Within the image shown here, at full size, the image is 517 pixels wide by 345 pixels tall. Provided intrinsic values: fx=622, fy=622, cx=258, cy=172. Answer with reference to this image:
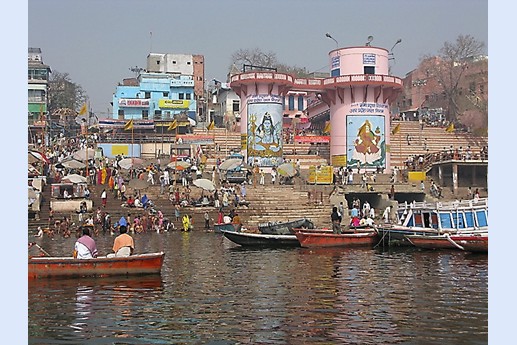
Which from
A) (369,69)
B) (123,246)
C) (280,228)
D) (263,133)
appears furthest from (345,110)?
(123,246)

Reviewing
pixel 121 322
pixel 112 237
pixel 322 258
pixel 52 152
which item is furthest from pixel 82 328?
pixel 52 152

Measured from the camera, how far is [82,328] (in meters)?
9.28

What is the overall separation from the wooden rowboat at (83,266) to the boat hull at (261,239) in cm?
758

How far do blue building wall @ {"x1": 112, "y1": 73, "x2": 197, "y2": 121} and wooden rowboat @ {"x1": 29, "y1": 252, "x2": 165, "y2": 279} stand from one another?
3890cm

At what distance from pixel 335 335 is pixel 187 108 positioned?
1880 inches

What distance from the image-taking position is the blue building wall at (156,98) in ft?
178

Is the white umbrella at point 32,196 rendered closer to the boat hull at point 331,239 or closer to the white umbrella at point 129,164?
the white umbrella at point 129,164

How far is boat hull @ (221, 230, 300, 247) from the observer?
20.9m

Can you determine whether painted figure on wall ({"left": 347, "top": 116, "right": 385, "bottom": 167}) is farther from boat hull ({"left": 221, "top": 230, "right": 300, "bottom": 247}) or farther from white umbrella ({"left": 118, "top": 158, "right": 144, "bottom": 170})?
boat hull ({"left": 221, "top": 230, "right": 300, "bottom": 247})

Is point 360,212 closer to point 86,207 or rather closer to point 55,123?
point 86,207

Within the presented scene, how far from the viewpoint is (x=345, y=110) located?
127 ft

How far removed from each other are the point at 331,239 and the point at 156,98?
38.7m

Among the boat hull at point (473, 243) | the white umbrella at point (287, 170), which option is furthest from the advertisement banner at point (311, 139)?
the boat hull at point (473, 243)

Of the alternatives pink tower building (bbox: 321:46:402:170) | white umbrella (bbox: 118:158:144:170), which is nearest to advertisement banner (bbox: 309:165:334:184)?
pink tower building (bbox: 321:46:402:170)
